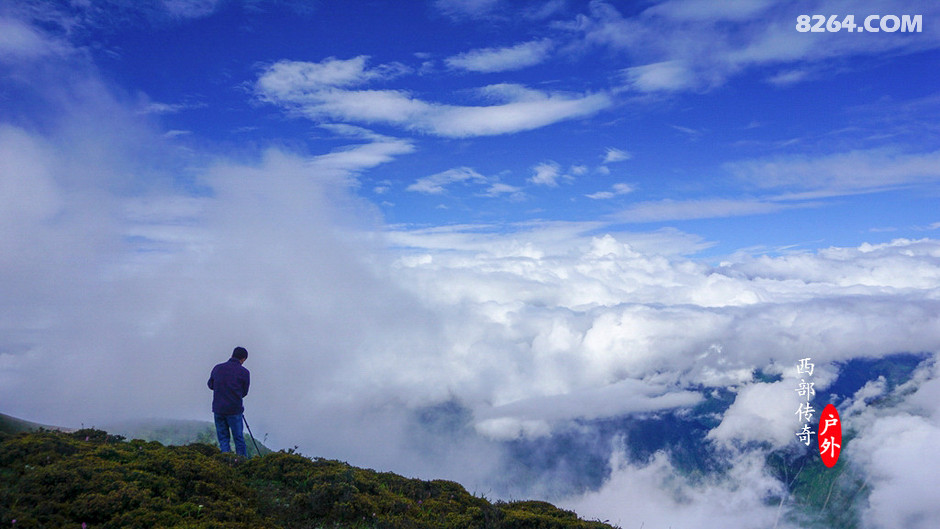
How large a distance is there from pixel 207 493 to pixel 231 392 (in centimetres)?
524

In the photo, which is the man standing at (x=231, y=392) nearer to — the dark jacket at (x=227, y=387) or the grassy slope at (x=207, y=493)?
the dark jacket at (x=227, y=387)

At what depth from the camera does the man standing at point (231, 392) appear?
16.3 meters

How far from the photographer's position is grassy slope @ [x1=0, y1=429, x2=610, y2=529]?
9602 millimetres

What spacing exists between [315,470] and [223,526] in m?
4.07

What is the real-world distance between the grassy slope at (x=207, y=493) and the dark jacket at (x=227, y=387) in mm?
1295

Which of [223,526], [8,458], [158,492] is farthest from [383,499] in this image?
[8,458]

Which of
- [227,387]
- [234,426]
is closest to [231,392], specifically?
[227,387]

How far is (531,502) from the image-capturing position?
14.5 meters

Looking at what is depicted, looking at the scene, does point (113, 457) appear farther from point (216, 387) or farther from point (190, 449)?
point (216, 387)

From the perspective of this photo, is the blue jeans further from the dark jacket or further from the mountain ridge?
the mountain ridge

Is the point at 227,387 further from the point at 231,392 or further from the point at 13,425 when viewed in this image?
the point at 13,425

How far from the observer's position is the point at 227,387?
1634cm

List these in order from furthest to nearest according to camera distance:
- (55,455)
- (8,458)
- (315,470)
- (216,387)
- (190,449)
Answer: (216,387), (190,449), (315,470), (55,455), (8,458)

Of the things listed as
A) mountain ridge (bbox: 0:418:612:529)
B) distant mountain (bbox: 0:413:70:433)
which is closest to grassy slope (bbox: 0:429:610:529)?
mountain ridge (bbox: 0:418:612:529)
